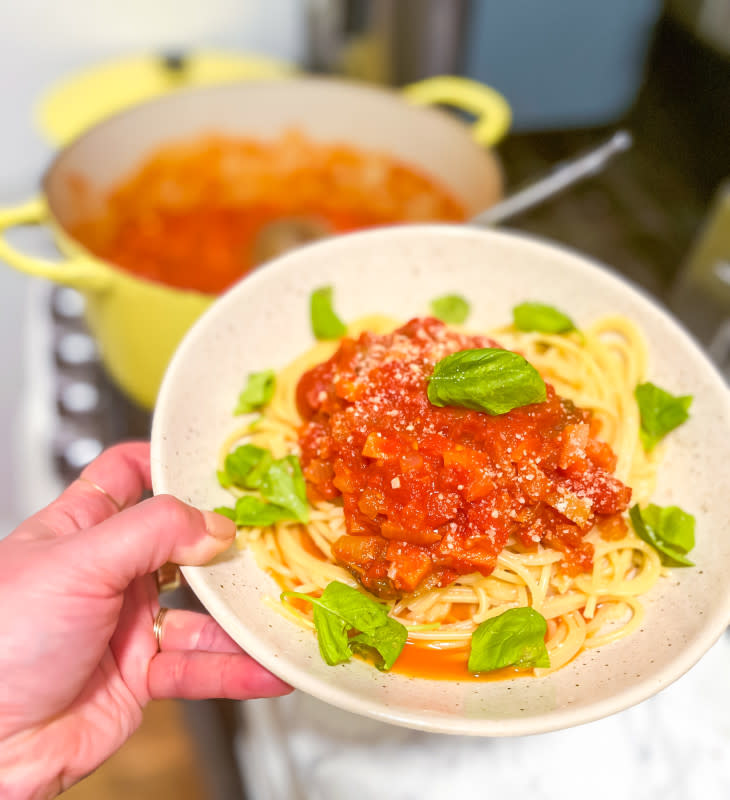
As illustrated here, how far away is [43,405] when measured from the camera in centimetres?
301

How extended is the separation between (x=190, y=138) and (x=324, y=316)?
170 cm

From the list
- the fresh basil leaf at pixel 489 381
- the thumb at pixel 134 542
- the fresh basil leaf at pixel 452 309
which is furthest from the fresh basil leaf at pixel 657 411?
the thumb at pixel 134 542

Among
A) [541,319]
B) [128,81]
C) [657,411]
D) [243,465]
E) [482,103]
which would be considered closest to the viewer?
[243,465]

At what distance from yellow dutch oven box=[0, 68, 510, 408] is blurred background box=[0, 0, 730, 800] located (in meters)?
0.11

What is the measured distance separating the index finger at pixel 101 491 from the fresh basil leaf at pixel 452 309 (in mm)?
889

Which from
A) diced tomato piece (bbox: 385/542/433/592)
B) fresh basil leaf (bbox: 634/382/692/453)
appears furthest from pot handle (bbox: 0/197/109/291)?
fresh basil leaf (bbox: 634/382/692/453)

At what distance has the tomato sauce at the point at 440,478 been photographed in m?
1.50

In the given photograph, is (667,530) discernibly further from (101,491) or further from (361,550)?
(101,491)

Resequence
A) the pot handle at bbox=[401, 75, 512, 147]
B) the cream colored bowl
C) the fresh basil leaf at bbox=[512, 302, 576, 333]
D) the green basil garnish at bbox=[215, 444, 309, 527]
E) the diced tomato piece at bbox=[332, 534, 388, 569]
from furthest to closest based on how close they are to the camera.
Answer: the pot handle at bbox=[401, 75, 512, 147] → the fresh basil leaf at bbox=[512, 302, 576, 333] → the green basil garnish at bbox=[215, 444, 309, 527] → the diced tomato piece at bbox=[332, 534, 388, 569] → the cream colored bowl

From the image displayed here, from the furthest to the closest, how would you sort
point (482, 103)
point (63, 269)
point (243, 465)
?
point (482, 103) → point (63, 269) → point (243, 465)

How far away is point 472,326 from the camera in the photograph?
80.7 inches

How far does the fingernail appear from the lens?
4.67ft

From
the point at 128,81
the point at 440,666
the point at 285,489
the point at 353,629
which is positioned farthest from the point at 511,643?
the point at 128,81

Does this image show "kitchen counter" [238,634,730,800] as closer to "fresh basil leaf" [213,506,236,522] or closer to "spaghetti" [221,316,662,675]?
"spaghetti" [221,316,662,675]
